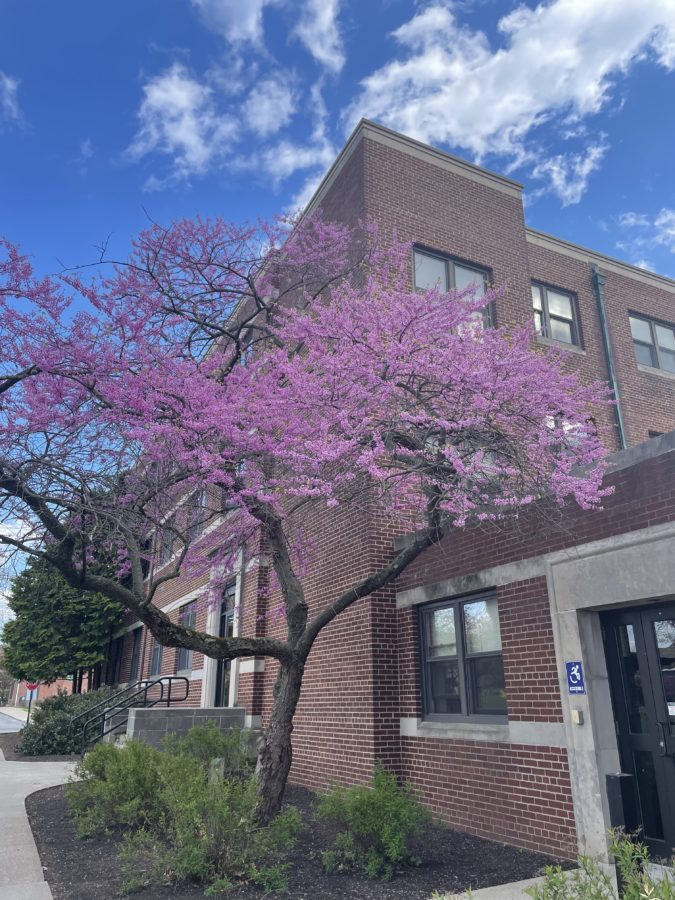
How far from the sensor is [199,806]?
6.25 metres

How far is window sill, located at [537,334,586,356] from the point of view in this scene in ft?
50.9

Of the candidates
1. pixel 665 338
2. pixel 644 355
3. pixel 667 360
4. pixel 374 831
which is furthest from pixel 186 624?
pixel 665 338

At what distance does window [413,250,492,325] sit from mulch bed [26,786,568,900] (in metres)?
9.50

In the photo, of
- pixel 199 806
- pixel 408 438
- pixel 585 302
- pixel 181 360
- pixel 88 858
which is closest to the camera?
pixel 199 806

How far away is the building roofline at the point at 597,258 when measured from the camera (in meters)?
16.9

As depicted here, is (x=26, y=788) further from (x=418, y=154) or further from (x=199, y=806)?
(x=418, y=154)

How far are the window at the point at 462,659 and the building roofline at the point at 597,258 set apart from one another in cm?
1105

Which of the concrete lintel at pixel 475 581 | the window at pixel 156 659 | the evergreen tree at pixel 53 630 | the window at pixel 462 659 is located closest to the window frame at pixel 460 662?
the window at pixel 462 659

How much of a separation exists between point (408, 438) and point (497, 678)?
10.8 feet

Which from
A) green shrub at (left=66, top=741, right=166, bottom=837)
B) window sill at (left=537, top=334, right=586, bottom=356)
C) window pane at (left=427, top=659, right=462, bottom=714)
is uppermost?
window sill at (left=537, top=334, right=586, bottom=356)

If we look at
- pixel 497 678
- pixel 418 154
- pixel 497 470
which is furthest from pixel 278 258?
pixel 497 678

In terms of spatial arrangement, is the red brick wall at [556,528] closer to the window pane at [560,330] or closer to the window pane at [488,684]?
the window pane at [488,684]

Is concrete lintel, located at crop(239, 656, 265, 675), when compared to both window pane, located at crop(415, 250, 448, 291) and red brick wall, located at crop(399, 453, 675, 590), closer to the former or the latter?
red brick wall, located at crop(399, 453, 675, 590)

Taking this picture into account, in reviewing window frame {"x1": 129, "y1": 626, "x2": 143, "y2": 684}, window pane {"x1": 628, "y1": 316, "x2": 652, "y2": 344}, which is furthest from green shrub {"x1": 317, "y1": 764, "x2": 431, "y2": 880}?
window frame {"x1": 129, "y1": 626, "x2": 143, "y2": 684}
